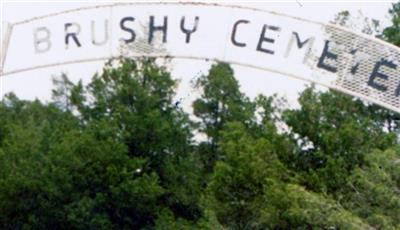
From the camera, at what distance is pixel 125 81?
2938 cm

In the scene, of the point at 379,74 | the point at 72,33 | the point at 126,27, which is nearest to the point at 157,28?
the point at 126,27

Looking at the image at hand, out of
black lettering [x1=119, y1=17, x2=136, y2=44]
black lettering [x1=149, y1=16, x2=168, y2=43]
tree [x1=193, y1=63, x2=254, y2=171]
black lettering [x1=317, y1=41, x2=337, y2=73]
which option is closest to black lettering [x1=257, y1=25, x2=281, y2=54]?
black lettering [x1=317, y1=41, x2=337, y2=73]

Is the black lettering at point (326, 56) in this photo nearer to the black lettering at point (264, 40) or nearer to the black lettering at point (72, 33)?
the black lettering at point (264, 40)

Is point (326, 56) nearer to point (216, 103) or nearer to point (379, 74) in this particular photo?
point (379, 74)

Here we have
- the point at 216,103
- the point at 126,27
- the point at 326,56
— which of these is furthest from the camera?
the point at 216,103

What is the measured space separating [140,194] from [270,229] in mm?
6478

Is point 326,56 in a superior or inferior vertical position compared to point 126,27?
superior

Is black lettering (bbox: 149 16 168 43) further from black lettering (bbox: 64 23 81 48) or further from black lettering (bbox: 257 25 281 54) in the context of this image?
black lettering (bbox: 257 25 281 54)

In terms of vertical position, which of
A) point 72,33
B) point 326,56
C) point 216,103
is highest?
point 216,103

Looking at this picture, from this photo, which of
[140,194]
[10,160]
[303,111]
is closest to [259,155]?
[303,111]

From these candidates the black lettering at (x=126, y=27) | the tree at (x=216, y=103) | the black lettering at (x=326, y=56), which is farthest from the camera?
the tree at (x=216, y=103)

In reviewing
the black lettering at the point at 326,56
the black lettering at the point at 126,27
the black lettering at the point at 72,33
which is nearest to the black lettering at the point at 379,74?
the black lettering at the point at 326,56

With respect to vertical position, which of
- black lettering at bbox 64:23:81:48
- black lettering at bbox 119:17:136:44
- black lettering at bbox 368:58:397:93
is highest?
black lettering at bbox 368:58:397:93

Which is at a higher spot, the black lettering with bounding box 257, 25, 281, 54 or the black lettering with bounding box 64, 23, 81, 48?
the black lettering with bounding box 257, 25, 281, 54
